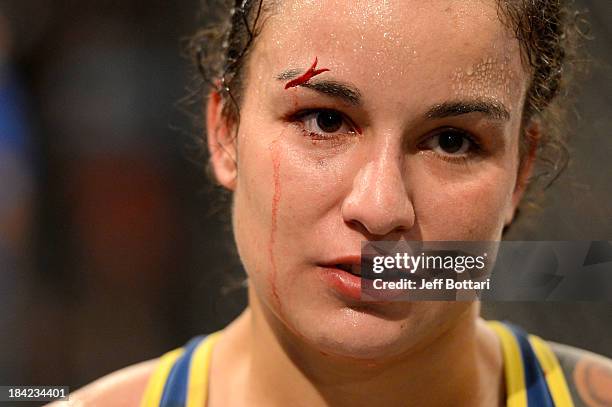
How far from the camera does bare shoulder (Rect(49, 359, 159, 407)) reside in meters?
0.87

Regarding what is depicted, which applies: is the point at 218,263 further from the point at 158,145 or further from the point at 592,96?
the point at 592,96

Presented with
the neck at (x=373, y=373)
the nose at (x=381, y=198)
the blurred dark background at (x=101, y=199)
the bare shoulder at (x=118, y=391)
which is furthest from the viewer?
the blurred dark background at (x=101, y=199)

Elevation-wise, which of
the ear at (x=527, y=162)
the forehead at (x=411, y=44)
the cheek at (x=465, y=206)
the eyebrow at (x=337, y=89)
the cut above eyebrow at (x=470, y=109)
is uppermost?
the forehead at (x=411, y=44)

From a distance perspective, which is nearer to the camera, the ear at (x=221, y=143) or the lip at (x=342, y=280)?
the lip at (x=342, y=280)

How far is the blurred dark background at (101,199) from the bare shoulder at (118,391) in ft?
0.46

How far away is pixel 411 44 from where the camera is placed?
0.62 meters

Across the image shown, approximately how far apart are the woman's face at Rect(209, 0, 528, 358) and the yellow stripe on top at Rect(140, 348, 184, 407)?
0.21m

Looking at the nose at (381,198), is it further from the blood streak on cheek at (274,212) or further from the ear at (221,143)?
the ear at (221,143)

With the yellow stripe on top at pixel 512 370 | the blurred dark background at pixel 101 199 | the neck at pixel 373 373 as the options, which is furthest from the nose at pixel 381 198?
the blurred dark background at pixel 101 199

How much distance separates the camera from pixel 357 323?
65 cm

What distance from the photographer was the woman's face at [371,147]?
0.62 m

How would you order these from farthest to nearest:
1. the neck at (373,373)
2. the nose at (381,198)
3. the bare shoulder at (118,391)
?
the bare shoulder at (118,391), the neck at (373,373), the nose at (381,198)

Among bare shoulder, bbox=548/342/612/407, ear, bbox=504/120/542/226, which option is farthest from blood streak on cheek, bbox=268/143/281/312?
bare shoulder, bbox=548/342/612/407

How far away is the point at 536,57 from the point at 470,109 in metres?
0.10
